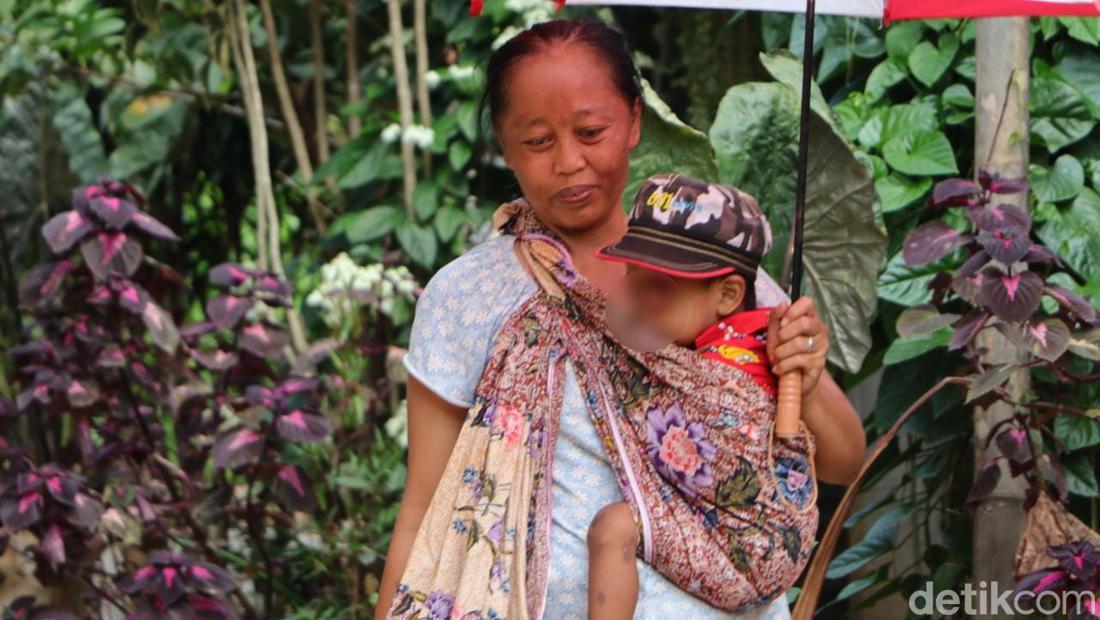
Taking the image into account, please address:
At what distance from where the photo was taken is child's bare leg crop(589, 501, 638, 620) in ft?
6.71

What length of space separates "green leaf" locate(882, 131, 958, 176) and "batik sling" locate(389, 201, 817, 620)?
56.5 inches

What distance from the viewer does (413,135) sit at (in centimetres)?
447

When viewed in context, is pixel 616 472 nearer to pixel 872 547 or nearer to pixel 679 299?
pixel 679 299

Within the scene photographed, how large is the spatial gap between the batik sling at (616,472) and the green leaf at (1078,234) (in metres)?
1.44

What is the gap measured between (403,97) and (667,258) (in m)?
2.68

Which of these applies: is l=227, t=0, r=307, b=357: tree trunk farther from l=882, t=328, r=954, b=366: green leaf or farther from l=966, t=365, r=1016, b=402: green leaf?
l=966, t=365, r=1016, b=402: green leaf

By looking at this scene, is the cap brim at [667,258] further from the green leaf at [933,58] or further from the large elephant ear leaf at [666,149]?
the green leaf at [933,58]

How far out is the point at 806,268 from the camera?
3342 millimetres

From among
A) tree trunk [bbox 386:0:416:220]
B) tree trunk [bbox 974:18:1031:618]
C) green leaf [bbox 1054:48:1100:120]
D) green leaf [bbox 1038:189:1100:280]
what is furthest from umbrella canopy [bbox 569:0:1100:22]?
tree trunk [bbox 386:0:416:220]

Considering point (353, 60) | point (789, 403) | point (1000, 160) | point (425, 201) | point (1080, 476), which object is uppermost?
point (353, 60)

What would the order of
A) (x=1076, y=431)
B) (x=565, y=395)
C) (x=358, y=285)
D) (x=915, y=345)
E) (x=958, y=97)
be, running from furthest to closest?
1. (x=358, y=285)
2. (x=958, y=97)
3. (x=915, y=345)
4. (x=1076, y=431)
5. (x=565, y=395)

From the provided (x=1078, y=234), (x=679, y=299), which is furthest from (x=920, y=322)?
(x=679, y=299)

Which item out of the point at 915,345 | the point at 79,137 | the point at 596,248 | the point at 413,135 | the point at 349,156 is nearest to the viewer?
the point at 596,248

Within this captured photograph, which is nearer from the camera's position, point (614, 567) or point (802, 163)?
point (614, 567)
